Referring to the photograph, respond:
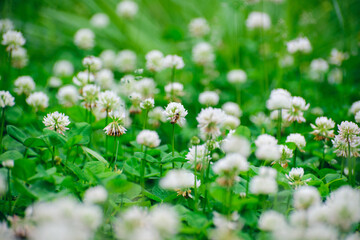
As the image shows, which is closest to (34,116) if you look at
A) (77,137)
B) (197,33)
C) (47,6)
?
(77,137)

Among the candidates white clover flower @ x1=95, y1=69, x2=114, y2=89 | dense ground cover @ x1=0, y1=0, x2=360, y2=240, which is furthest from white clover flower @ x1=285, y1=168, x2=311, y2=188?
white clover flower @ x1=95, y1=69, x2=114, y2=89

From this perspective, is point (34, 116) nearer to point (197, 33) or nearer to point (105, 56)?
point (105, 56)

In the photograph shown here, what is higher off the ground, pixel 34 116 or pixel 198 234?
pixel 34 116

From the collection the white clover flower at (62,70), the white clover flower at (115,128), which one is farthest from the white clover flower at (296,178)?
the white clover flower at (62,70)

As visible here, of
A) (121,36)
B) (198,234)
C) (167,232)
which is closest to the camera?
(167,232)

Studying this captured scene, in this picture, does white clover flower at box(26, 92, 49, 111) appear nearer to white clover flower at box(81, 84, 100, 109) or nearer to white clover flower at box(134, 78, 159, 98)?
white clover flower at box(81, 84, 100, 109)

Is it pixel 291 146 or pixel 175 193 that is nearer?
pixel 175 193

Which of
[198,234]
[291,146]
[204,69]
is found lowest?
[198,234]
